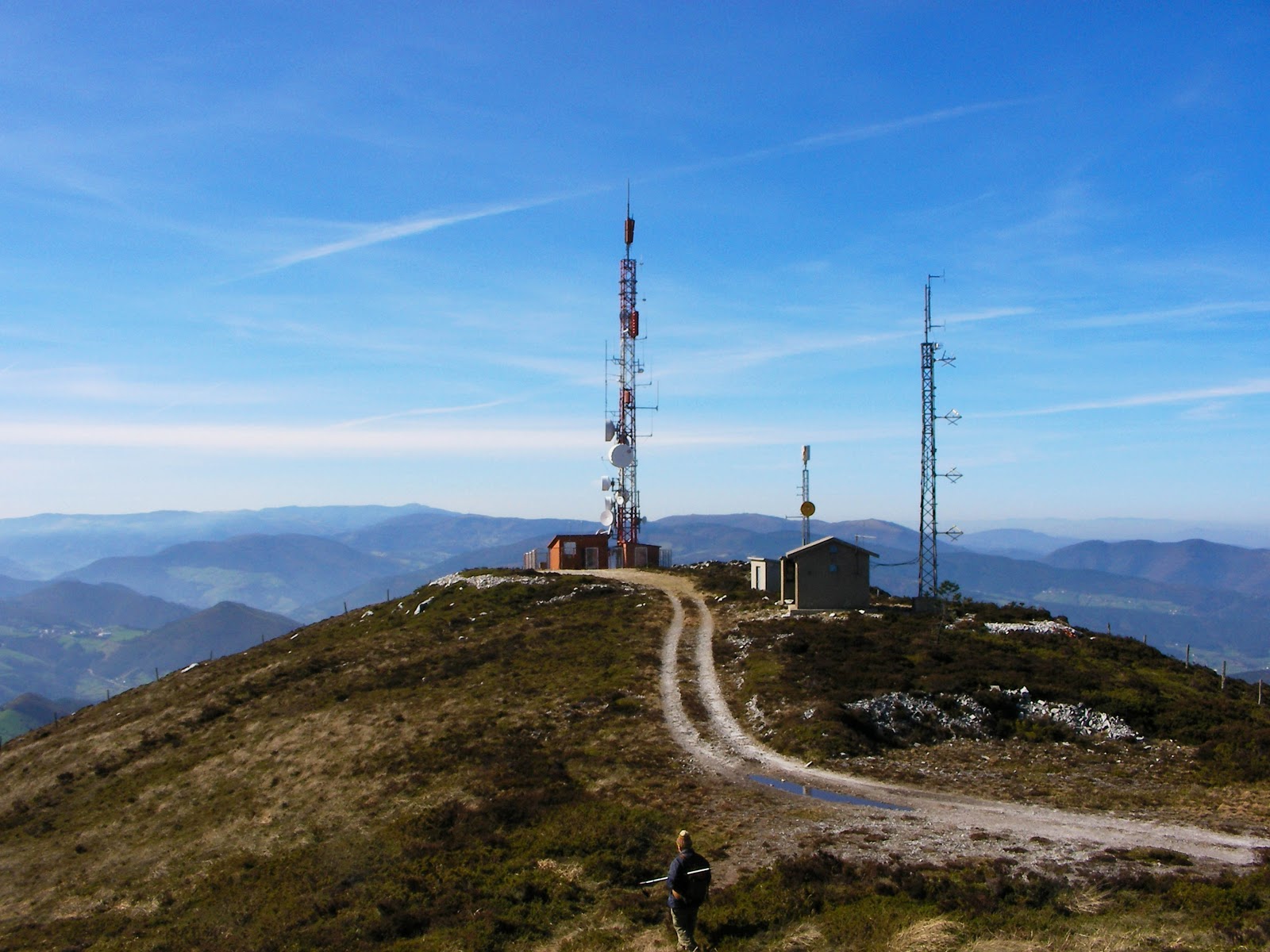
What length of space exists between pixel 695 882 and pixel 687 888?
178 millimetres

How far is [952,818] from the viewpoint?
934 inches

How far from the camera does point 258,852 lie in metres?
27.7

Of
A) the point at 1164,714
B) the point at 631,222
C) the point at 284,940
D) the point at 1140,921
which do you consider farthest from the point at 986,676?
the point at 631,222

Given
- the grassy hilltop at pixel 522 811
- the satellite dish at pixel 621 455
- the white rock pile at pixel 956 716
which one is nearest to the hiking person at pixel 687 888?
the grassy hilltop at pixel 522 811

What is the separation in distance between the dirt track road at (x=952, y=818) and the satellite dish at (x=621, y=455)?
140ft

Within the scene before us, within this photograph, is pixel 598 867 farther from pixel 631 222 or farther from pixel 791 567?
pixel 631 222

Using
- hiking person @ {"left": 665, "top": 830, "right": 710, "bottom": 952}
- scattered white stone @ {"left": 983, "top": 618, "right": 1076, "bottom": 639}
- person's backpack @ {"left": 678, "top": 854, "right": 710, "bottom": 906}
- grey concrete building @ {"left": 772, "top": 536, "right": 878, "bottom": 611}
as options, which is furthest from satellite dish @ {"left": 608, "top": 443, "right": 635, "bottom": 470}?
person's backpack @ {"left": 678, "top": 854, "right": 710, "bottom": 906}

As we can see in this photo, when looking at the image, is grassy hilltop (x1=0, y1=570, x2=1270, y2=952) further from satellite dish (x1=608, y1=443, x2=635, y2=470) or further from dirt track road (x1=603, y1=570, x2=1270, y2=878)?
satellite dish (x1=608, y1=443, x2=635, y2=470)

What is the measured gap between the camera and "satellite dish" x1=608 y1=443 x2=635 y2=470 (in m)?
76.8

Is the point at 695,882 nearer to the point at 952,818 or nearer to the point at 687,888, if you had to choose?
the point at 687,888

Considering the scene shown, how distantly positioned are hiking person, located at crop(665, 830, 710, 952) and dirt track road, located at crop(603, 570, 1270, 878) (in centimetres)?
751

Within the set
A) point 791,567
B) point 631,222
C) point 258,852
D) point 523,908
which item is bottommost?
point 258,852

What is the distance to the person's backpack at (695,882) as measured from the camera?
52.9 feet

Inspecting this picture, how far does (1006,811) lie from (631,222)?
63877 mm
